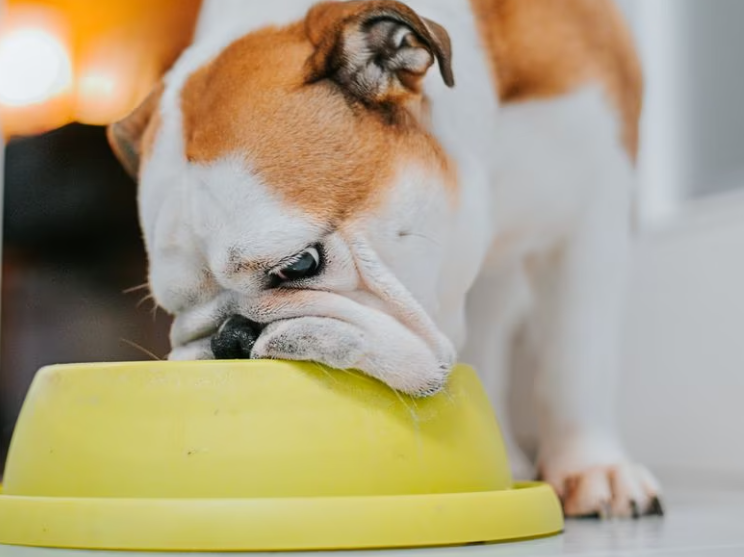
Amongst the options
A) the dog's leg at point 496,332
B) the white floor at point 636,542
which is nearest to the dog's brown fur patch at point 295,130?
the white floor at point 636,542

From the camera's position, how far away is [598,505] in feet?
4.55

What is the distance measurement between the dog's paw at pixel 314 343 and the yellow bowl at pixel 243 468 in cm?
1

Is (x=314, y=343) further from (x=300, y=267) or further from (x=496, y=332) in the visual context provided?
(x=496, y=332)

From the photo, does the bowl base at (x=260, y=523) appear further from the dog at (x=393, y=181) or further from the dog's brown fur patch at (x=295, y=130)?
the dog's brown fur patch at (x=295, y=130)

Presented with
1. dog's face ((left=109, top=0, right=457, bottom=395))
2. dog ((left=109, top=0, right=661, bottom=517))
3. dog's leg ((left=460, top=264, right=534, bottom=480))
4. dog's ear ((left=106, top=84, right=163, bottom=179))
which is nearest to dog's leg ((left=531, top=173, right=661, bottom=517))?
dog ((left=109, top=0, right=661, bottom=517))

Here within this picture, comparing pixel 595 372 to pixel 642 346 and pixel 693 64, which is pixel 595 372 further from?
pixel 693 64

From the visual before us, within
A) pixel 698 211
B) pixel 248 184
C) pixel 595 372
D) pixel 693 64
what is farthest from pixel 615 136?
pixel 693 64

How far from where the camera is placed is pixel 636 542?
3.50 ft

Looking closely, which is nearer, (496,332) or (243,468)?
(243,468)

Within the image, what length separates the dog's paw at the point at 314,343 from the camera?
1.06 meters

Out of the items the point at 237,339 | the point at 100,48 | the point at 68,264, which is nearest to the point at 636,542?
the point at 237,339

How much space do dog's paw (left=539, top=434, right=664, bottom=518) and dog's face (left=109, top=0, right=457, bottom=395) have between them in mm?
326

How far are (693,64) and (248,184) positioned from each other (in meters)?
1.65

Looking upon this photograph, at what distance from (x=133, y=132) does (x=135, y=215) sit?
0.76 feet
